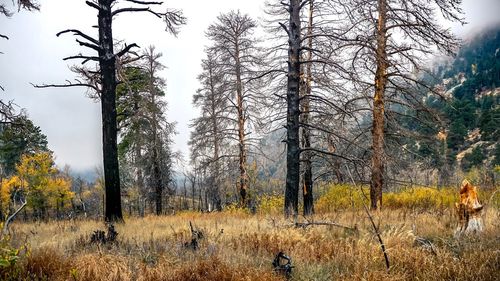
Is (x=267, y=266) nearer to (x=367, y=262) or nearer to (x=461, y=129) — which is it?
Result: (x=367, y=262)

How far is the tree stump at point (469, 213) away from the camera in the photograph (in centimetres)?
520

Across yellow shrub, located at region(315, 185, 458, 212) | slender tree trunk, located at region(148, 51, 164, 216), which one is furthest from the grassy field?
slender tree trunk, located at region(148, 51, 164, 216)

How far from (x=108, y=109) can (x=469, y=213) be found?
813 centimetres

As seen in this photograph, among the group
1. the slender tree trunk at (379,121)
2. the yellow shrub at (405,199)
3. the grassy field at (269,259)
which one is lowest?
the yellow shrub at (405,199)

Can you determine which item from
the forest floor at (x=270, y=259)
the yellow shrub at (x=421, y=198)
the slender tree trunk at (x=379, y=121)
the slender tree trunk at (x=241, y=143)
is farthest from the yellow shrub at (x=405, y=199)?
the forest floor at (x=270, y=259)

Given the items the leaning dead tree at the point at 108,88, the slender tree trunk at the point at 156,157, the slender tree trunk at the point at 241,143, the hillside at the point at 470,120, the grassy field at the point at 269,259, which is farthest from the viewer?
the slender tree trunk at the point at 156,157

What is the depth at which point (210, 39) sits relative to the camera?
61.6 feet

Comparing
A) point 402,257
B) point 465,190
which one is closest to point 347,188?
A: point 465,190

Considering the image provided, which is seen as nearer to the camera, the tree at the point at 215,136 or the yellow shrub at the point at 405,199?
the yellow shrub at the point at 405,199

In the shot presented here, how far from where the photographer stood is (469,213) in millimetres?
5305

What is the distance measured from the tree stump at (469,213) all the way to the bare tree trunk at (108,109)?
744 centimetres

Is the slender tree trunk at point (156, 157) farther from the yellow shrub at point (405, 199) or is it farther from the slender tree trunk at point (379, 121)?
the slender tree trunk at point (379, 121)

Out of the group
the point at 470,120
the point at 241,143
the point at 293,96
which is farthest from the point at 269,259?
the point at 470,120

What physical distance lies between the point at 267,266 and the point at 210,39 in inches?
640
